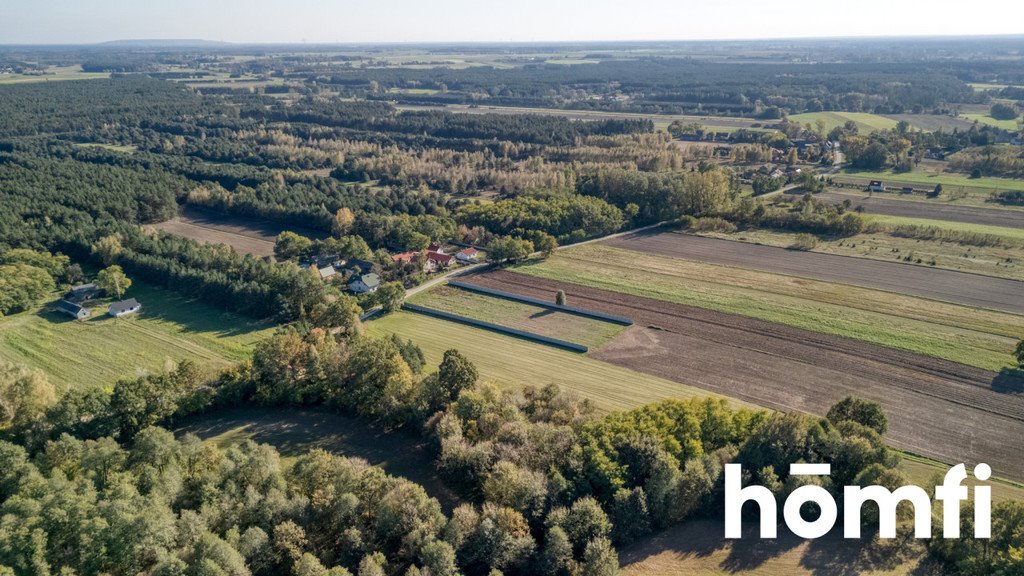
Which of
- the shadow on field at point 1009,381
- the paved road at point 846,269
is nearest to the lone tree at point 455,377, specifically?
the shadow on field at point 1009,381

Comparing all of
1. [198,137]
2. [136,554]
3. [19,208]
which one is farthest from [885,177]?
[198,137]

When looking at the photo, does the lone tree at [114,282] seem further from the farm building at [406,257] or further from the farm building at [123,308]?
the farm building at [406,257]

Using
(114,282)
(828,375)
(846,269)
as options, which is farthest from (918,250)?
(114,282)

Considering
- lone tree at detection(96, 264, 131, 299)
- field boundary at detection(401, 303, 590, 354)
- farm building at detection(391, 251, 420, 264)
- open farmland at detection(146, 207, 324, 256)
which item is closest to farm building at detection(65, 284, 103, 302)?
lone tree at detection(96, 264, 131, 299)

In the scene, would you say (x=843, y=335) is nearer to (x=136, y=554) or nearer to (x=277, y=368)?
(x=277, y=368)

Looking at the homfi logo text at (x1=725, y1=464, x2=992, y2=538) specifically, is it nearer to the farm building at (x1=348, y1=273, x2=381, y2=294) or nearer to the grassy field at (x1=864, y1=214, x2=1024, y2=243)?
the farm building at (x1=348, y1=273, x2=381, y2=294)

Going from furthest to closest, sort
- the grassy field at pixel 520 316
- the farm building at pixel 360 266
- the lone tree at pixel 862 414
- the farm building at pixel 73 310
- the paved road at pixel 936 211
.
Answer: the paved road at pixel 936 211 < the farm building at pixel 360 266 < the farm building at pixel 73 310 < the grassy field at pixel 520 316 < the lone tree at pixel 862 414
